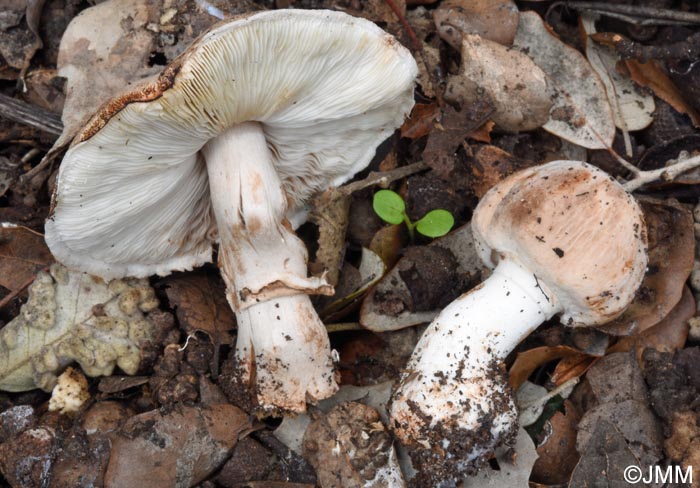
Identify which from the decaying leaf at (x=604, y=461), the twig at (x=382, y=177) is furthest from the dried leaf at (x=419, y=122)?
the decaying leaf at (x=604, y=461)

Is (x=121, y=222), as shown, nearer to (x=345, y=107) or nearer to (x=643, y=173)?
(x=345, y=107)

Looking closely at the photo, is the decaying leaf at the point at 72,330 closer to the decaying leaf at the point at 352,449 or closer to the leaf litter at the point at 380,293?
the leaf litter at the point at 380,293

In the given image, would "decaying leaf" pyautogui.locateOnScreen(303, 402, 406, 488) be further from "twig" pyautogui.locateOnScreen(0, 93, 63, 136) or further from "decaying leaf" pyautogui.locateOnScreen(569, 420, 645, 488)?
"twig" pyautogui.locateOnScreen(0, 93, 63, 136)

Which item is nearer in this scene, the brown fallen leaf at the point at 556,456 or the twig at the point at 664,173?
the brown fallen leaf at the point at 556,456

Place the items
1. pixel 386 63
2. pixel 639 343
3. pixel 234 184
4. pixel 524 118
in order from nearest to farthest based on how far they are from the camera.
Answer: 1. pixel 386 63
2. pixel 234 184
3. pixel 639 343
4. pixel 524 118

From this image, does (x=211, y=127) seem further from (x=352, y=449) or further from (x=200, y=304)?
(x=352, y=449)

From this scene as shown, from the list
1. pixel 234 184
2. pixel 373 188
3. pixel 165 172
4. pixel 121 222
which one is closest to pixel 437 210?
pixel 373 188

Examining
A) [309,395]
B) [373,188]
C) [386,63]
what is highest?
[386,63]

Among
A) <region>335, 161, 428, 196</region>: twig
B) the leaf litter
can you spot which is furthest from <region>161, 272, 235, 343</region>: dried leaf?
<region>335, 161, 428, 196</region>: twig
